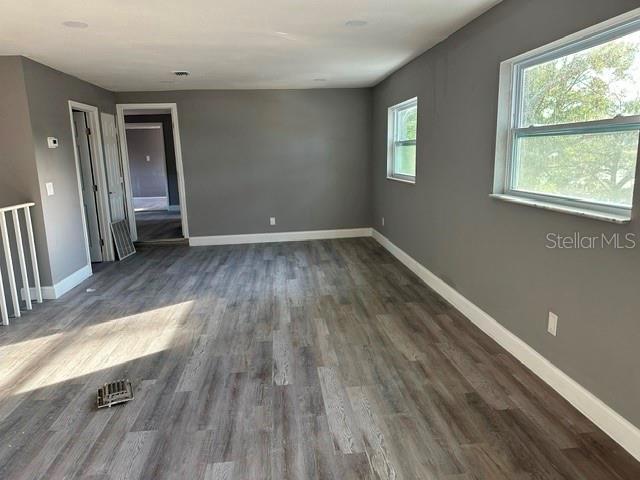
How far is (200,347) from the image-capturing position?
3.20 m

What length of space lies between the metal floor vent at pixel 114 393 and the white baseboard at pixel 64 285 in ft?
7.37

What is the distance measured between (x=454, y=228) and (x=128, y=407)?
116 inches

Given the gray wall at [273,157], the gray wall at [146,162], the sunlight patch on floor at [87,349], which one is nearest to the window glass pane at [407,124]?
the gray wall at [273,157]

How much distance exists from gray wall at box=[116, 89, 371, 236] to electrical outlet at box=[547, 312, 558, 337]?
15.6ft

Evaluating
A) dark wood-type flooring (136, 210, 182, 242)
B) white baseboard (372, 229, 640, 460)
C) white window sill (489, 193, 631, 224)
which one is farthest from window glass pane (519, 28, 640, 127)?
dark wood-type flooring (136, 210, 182, 242)

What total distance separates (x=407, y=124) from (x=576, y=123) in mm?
3277

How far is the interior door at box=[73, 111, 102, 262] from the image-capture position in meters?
5.61

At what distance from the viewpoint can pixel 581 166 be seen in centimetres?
A: 236

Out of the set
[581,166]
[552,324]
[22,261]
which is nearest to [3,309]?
[22,261]

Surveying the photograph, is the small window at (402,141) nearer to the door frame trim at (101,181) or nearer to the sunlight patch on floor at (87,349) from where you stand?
the sunlight patch on floor at (87,349)

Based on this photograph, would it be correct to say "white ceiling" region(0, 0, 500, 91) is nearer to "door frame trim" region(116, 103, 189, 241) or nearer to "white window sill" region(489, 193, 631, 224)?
"door frame trim" region(116, 103, 189, 241)

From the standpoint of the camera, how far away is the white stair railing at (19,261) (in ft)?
12.4

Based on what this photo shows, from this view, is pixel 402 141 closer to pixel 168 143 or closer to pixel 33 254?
pixel 33 254

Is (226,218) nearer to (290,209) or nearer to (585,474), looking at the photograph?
(290,209)
